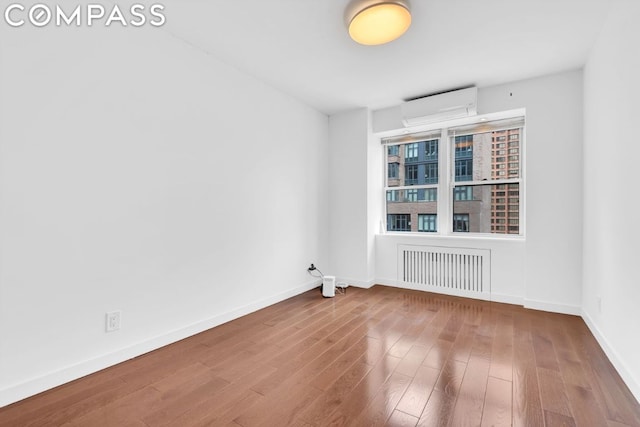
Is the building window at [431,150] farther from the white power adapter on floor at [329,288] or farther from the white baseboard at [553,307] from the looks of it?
the white power adapter on floor at [329,288]

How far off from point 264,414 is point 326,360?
2.34 ft

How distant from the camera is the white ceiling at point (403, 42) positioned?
2.21 meters

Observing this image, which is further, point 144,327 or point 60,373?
point 144,327

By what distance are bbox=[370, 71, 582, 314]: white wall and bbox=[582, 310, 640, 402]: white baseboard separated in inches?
19.4

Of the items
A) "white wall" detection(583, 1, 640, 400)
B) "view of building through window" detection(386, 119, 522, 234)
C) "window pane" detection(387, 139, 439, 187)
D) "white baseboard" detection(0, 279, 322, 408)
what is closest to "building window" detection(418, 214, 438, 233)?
"view of building through window" detection(386, 119, 522, 234)

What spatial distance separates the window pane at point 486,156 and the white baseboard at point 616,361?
186 cm

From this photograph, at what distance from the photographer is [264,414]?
1.64 m

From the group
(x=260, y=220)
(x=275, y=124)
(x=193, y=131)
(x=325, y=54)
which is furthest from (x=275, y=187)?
(x=325, y=54)

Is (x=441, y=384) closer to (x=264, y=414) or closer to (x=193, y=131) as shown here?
(x=264, y=414)

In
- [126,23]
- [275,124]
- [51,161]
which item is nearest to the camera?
[51,161]

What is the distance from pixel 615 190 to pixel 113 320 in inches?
152

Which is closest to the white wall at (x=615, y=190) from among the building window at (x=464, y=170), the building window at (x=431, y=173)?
the building window at (x=464, y=170)

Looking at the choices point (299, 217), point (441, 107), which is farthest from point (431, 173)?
point (299, 217)

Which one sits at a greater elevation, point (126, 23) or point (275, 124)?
point (126, 23)
